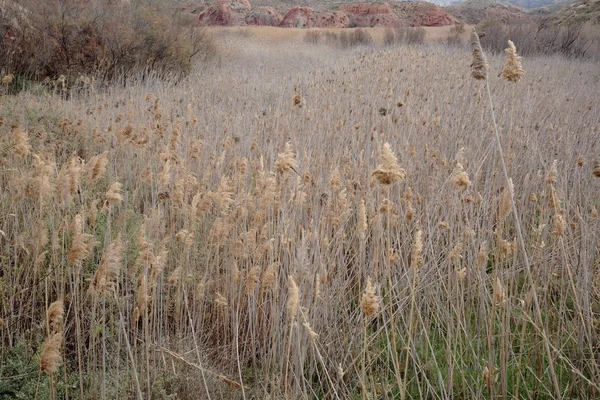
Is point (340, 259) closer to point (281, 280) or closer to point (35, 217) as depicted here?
point (281, 280)

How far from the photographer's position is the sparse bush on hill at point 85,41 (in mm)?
7195

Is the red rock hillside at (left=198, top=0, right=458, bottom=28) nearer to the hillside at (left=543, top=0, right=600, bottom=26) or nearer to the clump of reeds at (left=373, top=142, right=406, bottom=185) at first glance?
the hillside at (left=543, top=0, right=600, bottom=26)

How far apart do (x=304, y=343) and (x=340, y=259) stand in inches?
20.2

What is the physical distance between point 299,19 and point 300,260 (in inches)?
1569

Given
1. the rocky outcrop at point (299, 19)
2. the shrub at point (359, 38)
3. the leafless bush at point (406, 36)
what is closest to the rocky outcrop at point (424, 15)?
the rocky outcrop at point (299, 19)

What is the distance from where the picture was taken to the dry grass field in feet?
4.91

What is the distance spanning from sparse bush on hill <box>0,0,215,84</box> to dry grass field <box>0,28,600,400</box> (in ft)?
7.58

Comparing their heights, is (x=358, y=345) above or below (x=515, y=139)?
below

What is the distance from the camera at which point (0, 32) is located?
6.77 meters

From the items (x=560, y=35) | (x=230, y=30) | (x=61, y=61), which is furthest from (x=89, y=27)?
(x=230, y=30)

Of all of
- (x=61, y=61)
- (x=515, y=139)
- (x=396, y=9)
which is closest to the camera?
(x=515, y=139)

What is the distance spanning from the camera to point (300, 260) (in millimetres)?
1543

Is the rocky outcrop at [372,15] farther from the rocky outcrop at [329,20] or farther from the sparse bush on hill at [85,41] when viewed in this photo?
the sparse bush on hill at [85,41]

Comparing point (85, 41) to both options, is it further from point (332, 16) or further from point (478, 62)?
point (332, 16)
